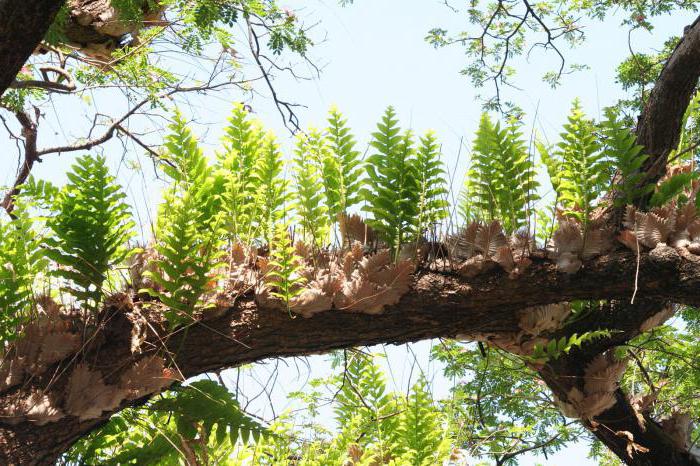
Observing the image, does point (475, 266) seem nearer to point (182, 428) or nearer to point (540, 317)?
point (540, 317)

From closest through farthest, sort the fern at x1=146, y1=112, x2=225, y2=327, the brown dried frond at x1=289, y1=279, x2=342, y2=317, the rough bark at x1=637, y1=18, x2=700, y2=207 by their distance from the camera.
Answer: the fern at x1=146, y1=112, x2=225, y2=327 < the brown dried frond at x1=289, y1=279, x2=342, y2=317 < the rough bark at x1=637, y1=18, x2=700, y2=207

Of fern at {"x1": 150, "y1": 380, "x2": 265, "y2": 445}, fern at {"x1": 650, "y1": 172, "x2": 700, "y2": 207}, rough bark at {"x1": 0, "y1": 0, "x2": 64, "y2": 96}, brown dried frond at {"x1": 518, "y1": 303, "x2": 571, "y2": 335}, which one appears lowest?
fern at {"x1": 150, "y1": 380, "x2": 265, "y2": 445}

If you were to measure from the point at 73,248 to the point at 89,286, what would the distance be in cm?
10

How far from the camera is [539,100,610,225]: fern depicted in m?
1.70

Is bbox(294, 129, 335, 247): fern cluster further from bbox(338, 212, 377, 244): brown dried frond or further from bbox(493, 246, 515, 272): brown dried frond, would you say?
bbox(493, 246, 515, 272): brown dried frond

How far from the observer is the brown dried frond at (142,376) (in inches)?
61.4

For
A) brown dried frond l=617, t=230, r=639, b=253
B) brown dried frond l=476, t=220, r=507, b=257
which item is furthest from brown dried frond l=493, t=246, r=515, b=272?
brown dried frond l=617, t=230, r=639, b=253

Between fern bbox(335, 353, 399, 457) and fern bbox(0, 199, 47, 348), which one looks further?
fern bbox(335, 353, 399, 457)

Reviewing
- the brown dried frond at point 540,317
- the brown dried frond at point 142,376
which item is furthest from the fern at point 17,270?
the brown dried frond at point 540,317

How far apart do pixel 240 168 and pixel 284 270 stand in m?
0.44

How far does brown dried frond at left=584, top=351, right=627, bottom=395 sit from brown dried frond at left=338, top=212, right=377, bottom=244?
850mm

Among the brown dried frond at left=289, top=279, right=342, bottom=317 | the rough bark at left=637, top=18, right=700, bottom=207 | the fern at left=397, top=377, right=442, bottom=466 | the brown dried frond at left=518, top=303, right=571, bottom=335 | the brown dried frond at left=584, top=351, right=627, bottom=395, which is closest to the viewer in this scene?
the brown dried frond at left=289, top=279, right=342, bottom=317

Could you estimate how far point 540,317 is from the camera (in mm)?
1857

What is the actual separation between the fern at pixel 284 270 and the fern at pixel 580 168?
0.67 meters
